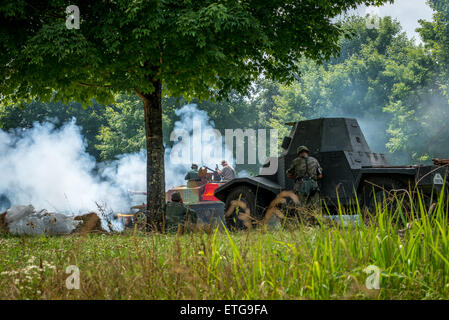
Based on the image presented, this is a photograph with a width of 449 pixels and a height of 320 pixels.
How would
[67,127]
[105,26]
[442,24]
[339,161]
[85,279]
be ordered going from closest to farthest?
[85,279] → [105,26] → [339,161] → [442,24] → [67,127]

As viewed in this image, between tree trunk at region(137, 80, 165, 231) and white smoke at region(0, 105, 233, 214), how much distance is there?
73.7 feet

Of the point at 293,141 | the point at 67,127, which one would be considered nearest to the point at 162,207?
the point at 293,141

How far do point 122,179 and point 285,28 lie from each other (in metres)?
26.7

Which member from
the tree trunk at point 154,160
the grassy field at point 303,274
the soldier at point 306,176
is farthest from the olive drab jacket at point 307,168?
A: the grassy field at point 303,274

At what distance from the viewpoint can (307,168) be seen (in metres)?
11.1

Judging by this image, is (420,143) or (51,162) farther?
(51,162)

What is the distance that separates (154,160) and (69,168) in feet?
85.0

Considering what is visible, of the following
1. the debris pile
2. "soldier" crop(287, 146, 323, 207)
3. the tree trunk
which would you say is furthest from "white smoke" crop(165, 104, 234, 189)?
"soldier" crop(287, 146, 323, 207)

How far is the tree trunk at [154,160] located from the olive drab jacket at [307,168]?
10.2 feet

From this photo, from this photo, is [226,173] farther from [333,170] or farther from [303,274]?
[303,274]

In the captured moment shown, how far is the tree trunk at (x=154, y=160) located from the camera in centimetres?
1249

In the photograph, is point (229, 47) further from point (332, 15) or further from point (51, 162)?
point (51, 162)

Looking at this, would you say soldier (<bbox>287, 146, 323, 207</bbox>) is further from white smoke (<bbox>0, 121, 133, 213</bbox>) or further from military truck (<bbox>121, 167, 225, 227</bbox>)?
white smoke (<bbox>0, 121, 133, 213</bbox>)

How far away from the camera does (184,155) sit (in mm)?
37438
